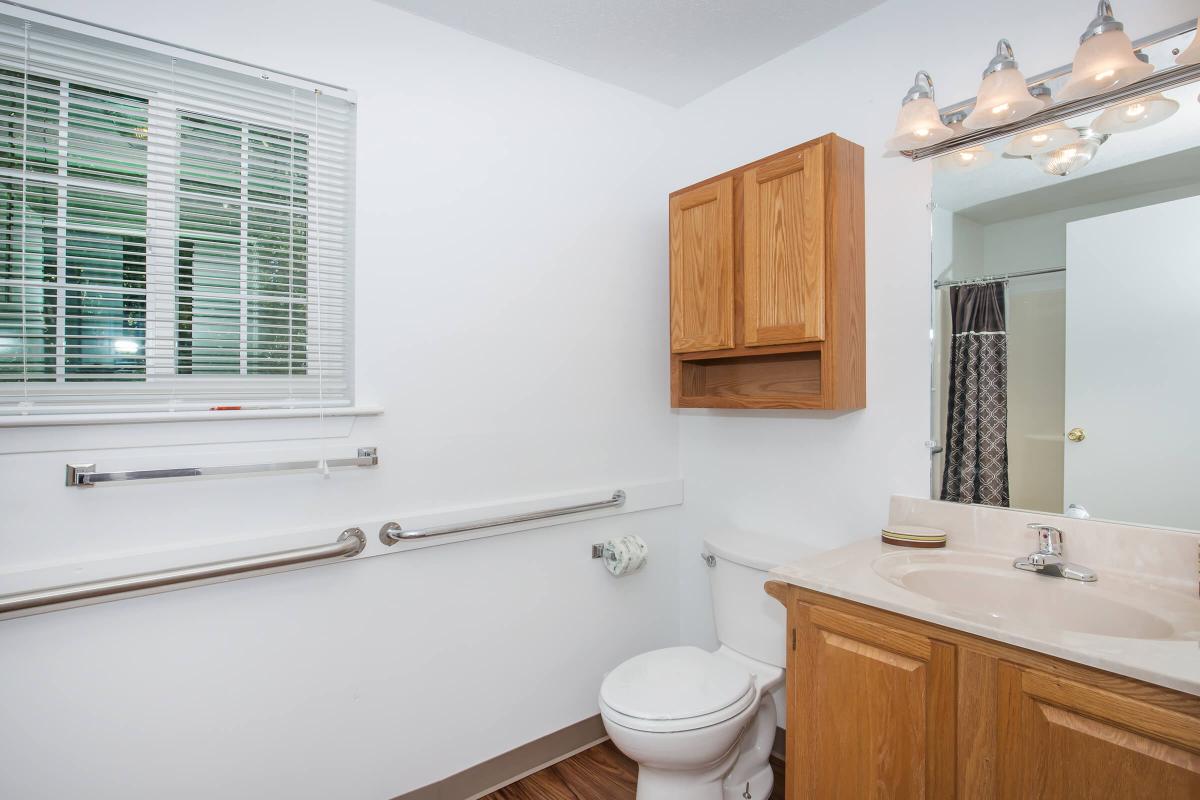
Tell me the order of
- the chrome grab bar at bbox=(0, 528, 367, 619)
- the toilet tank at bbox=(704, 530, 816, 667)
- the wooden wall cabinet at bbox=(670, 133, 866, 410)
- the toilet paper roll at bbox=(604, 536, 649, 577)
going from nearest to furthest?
the chrome grab bar at bbox=(0, 528, 367, 619), the wooden wall cabinet at bbox=(670, 133, 866, 410), the toilet tank at bbox=(704, 530, 816, 667), the toilet paper roll at bbox=(604, 536, 649, 577)

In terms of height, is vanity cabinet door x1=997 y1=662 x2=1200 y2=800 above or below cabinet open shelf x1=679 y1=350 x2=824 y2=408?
below

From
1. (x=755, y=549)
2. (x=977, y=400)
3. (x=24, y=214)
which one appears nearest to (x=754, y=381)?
(x=755, y=549)

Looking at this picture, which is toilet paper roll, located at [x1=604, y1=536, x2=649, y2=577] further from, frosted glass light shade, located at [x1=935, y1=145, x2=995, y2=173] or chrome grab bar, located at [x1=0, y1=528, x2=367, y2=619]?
frosted glass light shade, located at [x1=935, y1=145, x2=995, y2=173]

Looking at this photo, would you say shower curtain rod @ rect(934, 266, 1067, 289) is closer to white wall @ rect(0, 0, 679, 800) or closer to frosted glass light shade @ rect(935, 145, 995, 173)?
frosted glass light shade @ rect(935, 145, 995, 173)

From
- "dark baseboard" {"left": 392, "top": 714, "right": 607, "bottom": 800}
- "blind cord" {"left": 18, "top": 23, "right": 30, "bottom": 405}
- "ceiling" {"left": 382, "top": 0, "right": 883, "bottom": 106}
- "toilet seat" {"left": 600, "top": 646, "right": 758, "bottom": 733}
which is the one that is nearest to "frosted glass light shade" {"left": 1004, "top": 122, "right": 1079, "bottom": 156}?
"ceiling" {"left": 382, "top": 0, "right": 883, "bottom": 106}

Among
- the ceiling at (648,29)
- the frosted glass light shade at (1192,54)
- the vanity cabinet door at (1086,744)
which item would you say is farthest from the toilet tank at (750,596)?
the ceiling at (648,29)

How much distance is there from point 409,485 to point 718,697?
3.48ft

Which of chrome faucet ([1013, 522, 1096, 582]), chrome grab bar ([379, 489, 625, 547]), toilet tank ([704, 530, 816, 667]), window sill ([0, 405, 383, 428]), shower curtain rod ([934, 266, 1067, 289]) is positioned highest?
shower curtain rod ([934, 266, 1067, 289])

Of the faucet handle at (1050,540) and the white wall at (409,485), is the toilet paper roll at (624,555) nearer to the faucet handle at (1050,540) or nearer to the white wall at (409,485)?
the white wall at (409,485)

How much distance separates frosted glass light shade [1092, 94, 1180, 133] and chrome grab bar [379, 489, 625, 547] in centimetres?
172

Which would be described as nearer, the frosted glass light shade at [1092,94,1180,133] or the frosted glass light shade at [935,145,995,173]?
the frosted glass light shade at [1092,94,1180,133]

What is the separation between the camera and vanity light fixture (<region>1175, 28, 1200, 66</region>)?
1.18m

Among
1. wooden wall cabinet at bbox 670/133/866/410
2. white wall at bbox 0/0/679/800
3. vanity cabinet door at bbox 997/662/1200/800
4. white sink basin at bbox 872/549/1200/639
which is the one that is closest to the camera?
vanity cabinet door at bbox 997/662/1200/800

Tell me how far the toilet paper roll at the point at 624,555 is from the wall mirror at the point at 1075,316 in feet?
3.28
